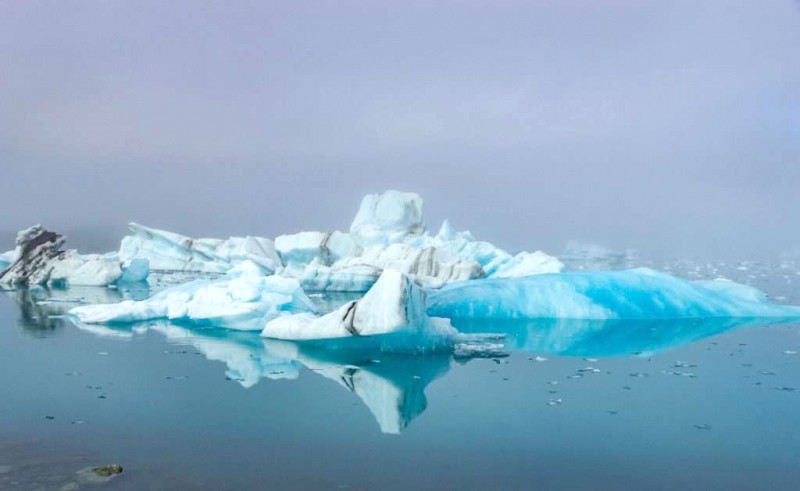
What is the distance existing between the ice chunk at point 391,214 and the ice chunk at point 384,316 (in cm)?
1577

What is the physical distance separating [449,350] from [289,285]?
369 centimetres

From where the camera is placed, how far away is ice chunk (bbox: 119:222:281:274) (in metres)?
22.9

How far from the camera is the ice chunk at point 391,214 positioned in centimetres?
2519

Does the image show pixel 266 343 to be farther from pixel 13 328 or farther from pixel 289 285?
pixel 13 328

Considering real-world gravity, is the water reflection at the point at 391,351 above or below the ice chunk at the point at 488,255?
below

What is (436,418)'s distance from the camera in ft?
18.3

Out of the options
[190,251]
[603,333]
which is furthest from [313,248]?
[603,333]

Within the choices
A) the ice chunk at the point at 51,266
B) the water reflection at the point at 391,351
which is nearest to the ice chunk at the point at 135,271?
the ice chunk at the point at 51,266

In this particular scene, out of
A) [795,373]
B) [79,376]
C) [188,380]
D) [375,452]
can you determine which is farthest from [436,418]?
[795,373]

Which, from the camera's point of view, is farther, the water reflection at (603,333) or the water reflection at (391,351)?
the water reflection at (603,333)

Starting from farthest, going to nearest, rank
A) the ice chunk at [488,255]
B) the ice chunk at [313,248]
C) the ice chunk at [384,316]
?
the ice chunk at [313,248] → the ice chunk at [488,255] → the ice chunk at [384,316]

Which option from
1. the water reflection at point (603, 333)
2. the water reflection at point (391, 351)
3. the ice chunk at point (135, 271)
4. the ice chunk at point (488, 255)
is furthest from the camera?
the ice chunk at point (488, 255)

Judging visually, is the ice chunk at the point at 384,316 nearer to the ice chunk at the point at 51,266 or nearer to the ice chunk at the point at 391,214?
the ice chunk at the point at 51,266

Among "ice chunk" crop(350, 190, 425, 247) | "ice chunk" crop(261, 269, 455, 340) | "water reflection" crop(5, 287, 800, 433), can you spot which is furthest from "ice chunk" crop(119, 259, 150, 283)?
"ice chunk" crop(261, 269, 455, 340)
